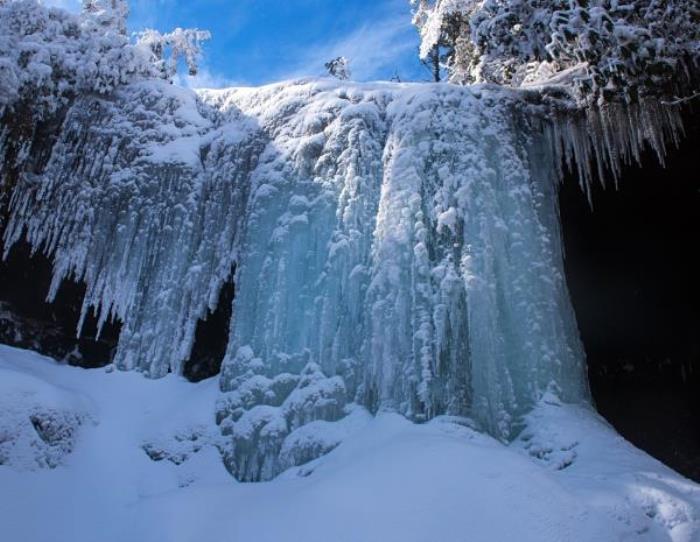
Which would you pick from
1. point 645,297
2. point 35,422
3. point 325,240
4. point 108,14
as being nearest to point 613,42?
point 325,240

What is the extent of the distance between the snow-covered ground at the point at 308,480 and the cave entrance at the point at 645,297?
3983 millimetres

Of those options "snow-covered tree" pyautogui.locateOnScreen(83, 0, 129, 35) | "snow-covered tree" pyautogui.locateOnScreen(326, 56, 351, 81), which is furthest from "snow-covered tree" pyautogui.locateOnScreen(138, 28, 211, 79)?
"snow-covered tree" pyautogui.locateOnScreen(326, 56, 351, 81)

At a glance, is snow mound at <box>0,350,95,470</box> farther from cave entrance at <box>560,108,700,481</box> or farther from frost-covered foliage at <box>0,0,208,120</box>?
cave entrance at <box>560,108,700,481</box>

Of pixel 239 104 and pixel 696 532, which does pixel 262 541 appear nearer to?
pixel 696 532

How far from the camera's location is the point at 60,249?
9.16 meters

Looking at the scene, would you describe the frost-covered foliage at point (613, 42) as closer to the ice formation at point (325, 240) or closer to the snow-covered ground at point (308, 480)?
the ice formation at point (325, 240)

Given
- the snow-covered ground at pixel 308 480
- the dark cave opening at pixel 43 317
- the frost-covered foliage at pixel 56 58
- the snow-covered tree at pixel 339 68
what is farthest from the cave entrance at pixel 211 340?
the snow-covered tree at pixel 339 68

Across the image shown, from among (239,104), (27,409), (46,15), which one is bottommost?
(27,409)

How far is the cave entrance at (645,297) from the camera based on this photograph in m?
9.11

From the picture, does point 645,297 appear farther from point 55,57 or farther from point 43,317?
point 55,57

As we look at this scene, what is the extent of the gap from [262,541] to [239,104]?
270 inches

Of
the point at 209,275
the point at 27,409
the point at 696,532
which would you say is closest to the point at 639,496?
the point at 696,532

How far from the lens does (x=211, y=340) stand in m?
8.95

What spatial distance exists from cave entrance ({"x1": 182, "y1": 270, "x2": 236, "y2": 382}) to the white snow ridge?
1.00ft
